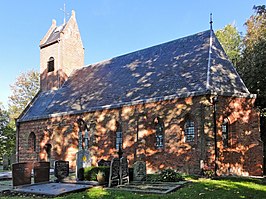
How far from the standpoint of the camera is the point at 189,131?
1823cm

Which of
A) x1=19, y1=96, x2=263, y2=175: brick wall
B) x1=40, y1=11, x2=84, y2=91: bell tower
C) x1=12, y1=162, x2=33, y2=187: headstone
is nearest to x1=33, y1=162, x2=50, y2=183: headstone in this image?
x1=12, y1=162, x2=33, y2=187: headstone

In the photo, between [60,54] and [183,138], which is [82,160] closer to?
[183,138]

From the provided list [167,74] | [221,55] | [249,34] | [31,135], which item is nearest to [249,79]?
[221,55]

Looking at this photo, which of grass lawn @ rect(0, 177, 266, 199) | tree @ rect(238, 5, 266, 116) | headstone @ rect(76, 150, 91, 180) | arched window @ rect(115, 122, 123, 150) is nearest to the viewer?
grass lawn @ rect(0, 177, 266, 199)

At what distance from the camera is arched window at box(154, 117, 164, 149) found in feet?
63.9

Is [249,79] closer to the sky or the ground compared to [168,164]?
closer to the sky

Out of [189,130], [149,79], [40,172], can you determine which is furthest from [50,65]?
[189,130]

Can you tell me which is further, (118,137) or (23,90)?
(23,90)

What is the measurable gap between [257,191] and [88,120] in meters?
14.4

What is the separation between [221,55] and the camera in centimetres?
2066

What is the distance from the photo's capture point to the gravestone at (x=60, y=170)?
15.3m

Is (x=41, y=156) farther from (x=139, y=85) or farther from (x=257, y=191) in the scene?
(x=257, y=191)

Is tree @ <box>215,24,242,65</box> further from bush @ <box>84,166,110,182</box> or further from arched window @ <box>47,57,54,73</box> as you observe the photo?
bush @ <box>84,166,110,182</box>

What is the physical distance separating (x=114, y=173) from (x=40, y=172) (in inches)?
153
